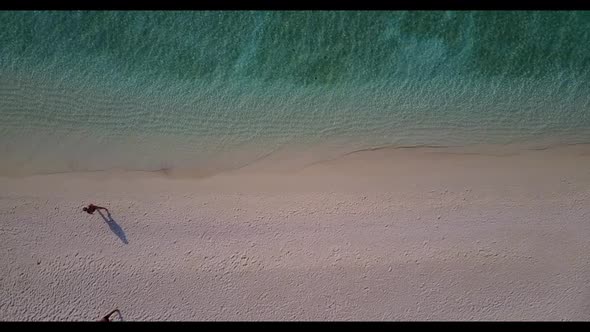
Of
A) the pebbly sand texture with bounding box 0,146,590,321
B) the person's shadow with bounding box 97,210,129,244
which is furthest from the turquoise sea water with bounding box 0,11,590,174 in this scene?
the person's shadow with bounding box 97,210,129,244

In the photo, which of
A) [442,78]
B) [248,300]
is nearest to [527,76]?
[442,78]

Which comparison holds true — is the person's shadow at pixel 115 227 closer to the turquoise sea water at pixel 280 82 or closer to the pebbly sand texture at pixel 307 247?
the pebbly sand texture at pixel 307 247

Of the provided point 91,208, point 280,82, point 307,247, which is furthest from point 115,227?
point 280,82

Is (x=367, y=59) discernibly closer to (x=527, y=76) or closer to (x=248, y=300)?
(x=527, y=76)

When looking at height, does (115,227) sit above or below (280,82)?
below

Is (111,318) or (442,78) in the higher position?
(442,78)

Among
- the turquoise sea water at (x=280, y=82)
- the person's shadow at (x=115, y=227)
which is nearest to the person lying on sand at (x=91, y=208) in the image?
the person's shadow at (x=115, y=227)

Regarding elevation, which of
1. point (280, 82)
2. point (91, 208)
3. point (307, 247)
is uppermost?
point (280, 82)

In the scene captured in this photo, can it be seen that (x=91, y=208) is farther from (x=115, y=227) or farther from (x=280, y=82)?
(x=280, y=82)
